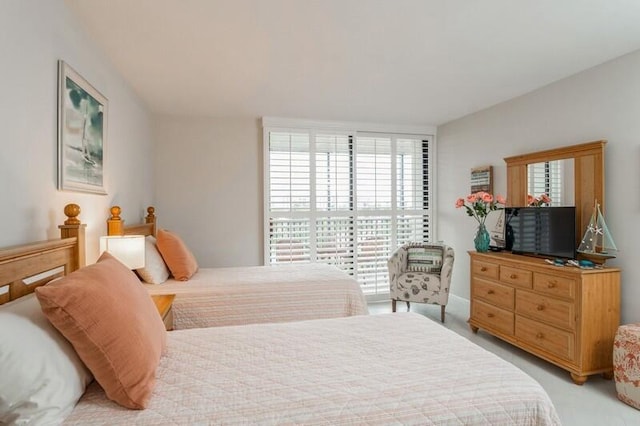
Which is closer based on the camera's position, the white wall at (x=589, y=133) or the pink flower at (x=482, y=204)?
the white wall at (x=589, y=133)

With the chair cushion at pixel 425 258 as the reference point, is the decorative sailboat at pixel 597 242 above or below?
above

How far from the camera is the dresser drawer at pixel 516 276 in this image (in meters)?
3.01

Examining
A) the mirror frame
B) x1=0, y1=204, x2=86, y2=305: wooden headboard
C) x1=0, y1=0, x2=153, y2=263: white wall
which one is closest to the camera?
x1=0, y1=204, x2=86, y2=305: wooden headboard

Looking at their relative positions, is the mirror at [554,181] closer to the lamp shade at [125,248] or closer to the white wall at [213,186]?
the white wall at [213,186]

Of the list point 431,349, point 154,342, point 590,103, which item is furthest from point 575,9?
point 154,342

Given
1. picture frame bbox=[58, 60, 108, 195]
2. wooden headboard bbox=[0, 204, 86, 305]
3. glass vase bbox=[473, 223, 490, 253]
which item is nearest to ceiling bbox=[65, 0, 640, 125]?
picture frame bbox=[58, 60, 108, 195]

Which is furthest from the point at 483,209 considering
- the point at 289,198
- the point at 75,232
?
the point at 75,232

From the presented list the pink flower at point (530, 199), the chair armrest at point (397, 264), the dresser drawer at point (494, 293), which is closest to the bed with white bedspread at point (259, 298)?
the chair armrest at point (397, 264)

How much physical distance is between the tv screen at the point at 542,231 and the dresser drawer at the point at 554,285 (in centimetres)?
34

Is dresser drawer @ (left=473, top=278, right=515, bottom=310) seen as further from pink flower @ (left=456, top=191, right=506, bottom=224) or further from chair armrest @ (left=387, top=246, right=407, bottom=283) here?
chair armrest @ (left=387, top=246, right=407, bottom=283)

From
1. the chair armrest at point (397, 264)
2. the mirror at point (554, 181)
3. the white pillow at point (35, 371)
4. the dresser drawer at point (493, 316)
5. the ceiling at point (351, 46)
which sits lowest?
the dresser drawer at point (493, 316)

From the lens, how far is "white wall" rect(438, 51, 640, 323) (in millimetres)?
2666

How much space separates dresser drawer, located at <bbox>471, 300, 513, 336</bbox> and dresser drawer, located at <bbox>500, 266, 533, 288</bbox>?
29cm

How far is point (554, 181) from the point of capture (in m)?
3.25
